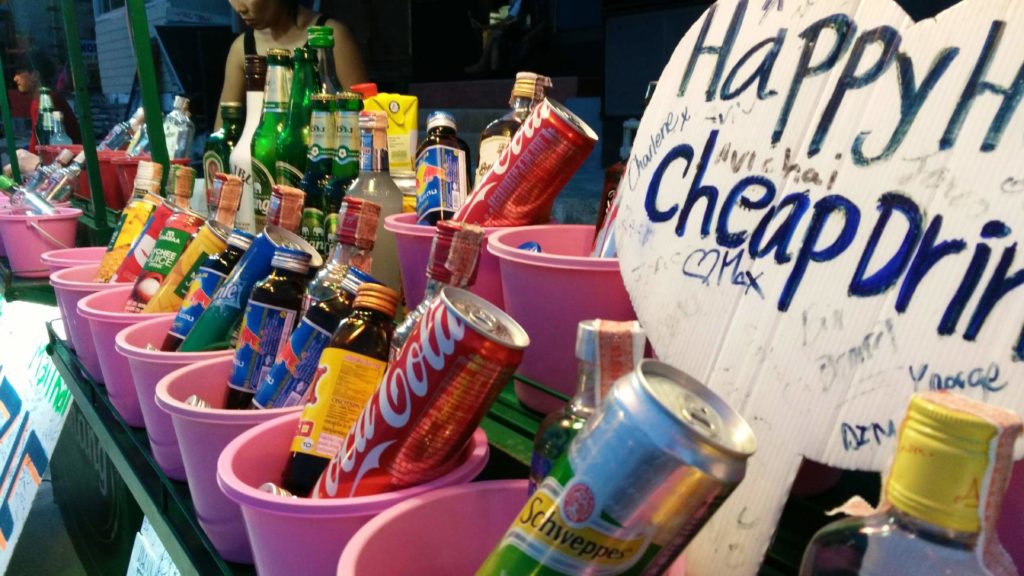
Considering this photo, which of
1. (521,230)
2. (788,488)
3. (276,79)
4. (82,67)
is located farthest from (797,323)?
(82,67)

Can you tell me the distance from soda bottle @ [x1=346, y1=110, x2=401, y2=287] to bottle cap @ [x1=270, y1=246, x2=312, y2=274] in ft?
0.54

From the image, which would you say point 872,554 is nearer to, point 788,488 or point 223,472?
point 788,488

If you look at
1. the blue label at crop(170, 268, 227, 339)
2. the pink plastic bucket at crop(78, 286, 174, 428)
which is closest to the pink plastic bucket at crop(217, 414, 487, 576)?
the blue label at crop(170, 268, 227, 339)

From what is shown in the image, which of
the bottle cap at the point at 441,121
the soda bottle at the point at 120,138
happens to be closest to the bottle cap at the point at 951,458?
the bottle cap at the point at 441,121

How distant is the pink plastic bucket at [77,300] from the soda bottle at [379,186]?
43 centimetres

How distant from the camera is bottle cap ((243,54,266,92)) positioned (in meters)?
1.26

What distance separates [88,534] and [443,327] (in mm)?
1665

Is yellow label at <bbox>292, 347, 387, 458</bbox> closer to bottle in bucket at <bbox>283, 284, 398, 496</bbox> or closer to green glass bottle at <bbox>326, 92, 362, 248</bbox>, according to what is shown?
bottle in bucket at <bbox>283, 284, 398, 496</bbox>

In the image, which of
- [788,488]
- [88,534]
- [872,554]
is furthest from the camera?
[88,534]

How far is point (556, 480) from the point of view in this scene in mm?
409

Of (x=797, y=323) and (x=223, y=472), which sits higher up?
(x=797, y=323)

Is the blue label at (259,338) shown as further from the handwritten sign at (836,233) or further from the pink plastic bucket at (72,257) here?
the pink plastic bucket at (72,257)

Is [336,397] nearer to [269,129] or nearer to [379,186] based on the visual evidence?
[379,186]

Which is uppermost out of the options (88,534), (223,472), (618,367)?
(618,367)
